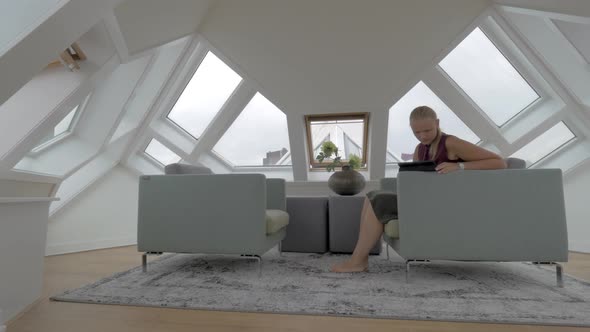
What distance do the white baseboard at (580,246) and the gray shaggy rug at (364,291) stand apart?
1.66 m

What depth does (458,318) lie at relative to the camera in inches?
56.8

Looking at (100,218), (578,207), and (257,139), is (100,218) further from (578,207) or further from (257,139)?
(578,207)

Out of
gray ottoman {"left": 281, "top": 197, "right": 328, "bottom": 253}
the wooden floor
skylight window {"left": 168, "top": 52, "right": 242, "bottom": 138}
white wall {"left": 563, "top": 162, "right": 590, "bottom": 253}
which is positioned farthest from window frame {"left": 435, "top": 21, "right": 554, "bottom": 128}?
the wooden floor

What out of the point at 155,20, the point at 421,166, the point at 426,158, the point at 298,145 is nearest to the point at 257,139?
the point at 298,145

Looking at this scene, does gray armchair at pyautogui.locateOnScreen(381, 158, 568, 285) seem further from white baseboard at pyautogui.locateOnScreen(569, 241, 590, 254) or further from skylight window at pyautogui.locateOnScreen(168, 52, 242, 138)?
skylight window at pyautogui.locateOnScreen(168, 52, 242, 138)

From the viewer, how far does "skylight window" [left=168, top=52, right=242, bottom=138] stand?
4699 millimetres

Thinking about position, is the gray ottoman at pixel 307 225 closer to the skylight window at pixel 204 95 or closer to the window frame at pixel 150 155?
the skylight window at pixel 204 95

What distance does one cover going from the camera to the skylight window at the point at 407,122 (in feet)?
15.1

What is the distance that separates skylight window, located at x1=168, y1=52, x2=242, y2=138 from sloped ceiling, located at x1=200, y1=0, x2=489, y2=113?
0.64 metres

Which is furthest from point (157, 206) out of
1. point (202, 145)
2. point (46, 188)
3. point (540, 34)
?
point (540, 34)

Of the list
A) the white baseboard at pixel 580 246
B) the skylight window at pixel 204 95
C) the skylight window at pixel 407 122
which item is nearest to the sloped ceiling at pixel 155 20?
the skylight window at pixel 204 95

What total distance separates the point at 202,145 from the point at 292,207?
2413mm

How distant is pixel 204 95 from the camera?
496cm

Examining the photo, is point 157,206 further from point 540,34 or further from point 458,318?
point 540,34
